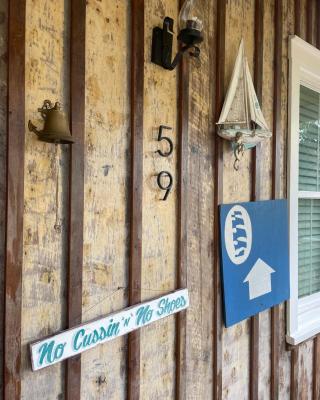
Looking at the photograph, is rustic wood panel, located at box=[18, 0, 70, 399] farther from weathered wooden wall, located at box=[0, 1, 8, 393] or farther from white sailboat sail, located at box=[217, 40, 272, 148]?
white sailboat sail, located at box=[217, 40, 272, 148]

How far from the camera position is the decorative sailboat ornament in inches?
60.1

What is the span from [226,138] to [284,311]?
1115 mm

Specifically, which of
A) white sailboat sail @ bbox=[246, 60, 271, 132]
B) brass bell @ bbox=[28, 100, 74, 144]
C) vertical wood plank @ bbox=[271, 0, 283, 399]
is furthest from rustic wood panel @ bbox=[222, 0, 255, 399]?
brass bell @ bbox=[28, 100, 74, 144]

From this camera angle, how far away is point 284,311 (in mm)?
2027

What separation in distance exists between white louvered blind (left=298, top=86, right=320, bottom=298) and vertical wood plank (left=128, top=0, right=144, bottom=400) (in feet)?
4.39

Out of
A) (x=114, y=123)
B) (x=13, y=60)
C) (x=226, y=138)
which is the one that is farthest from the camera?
(x=226, y=138)

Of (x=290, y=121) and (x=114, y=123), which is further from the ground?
(x=290, y=121)

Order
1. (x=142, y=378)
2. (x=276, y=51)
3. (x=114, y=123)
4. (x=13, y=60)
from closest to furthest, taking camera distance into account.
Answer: (x=13, y=60)
(x=114, y=123)
(x=142, y=378)
(x=276, y=51)

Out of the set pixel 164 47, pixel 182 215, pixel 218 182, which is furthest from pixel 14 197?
pixel 218 182

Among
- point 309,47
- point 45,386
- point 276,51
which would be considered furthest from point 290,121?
point 45,386

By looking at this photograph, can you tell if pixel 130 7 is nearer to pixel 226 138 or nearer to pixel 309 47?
pixel 226 138

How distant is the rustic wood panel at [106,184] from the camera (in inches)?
44.6

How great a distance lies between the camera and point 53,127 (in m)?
0.95

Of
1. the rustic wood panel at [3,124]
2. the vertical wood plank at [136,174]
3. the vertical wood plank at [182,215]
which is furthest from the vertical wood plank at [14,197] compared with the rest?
the vertical wood plank at [182,215]
